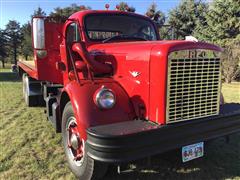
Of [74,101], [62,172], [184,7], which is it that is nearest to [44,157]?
[62,172]

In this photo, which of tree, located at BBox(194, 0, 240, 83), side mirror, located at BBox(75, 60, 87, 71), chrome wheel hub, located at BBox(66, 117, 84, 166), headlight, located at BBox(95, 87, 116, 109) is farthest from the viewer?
tree, located at BBox(194, 0, 240, 83)

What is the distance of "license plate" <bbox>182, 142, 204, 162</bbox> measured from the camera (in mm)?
3492

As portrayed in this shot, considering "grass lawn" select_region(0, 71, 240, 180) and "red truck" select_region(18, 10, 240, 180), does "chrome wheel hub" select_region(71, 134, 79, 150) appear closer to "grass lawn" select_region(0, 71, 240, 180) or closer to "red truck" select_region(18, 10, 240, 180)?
"red truck" select_region(18, 10, 240, 180)

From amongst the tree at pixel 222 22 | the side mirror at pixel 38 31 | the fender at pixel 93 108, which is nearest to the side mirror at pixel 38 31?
the side mirror at pixel 38 31

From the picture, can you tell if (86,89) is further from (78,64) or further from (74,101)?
(78,64)

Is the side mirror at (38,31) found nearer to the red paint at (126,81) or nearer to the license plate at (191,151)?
the red paint at (126,81)

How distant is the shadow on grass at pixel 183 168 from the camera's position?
387cm

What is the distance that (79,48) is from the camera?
3.92 meters

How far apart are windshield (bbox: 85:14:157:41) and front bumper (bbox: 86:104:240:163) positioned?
2019 mm

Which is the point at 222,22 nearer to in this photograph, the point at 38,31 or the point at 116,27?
the point at 116,27

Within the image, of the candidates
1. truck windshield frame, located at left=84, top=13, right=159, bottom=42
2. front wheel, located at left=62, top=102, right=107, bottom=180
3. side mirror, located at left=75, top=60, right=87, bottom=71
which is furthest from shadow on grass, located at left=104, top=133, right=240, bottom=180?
truck windshield frame, located at left=84, top=13, right=159, bottom=42

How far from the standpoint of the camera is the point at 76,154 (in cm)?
394

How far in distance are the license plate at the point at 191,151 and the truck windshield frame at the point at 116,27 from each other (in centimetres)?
213

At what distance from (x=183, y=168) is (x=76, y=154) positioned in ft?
5.12
